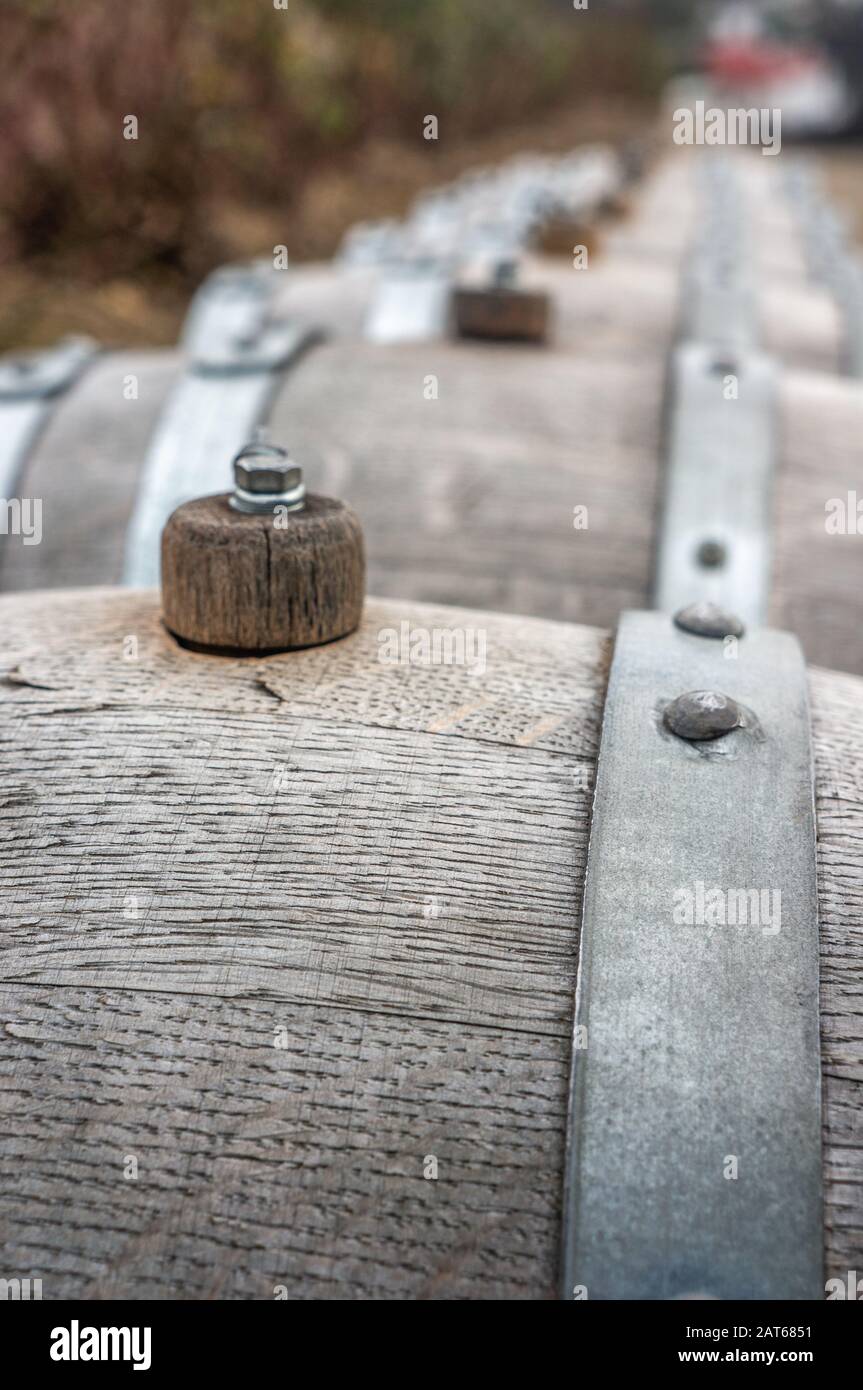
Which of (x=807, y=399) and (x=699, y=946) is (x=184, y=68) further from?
(x=699, y=946)

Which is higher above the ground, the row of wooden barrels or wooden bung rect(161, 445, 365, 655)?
wooden bung rect(161, 445, 365, 655)

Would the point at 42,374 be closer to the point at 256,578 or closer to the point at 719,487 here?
the point at 719,487

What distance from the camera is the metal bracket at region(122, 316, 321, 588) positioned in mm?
2674

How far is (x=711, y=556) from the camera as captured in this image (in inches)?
100

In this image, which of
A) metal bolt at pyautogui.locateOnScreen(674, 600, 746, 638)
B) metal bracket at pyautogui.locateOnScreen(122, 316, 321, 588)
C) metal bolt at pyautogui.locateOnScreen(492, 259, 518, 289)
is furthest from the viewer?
metal bolt at pyautogui.locateOnScreen(492, 259, 518, 289)

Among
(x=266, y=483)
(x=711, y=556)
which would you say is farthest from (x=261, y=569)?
(x=711, y=556)

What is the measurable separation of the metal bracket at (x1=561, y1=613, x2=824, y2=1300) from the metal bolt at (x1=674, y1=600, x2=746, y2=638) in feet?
0.67

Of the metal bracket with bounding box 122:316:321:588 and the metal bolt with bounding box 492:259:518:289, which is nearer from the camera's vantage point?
the metal bracket with bounding box 122:316:321:588

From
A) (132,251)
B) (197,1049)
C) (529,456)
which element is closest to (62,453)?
(529,456)

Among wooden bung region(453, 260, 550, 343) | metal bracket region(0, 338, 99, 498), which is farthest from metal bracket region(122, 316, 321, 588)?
wooden bung region(453, 260, 550, 343)

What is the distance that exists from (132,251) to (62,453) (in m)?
6.55

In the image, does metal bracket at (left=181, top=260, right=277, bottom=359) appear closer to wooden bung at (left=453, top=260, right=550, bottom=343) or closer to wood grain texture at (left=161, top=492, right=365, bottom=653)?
wooden bung at (left=453, top=260, right=550, bottom=343)

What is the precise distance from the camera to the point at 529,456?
2832 millimetres

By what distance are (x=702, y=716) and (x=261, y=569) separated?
0.57 meters
